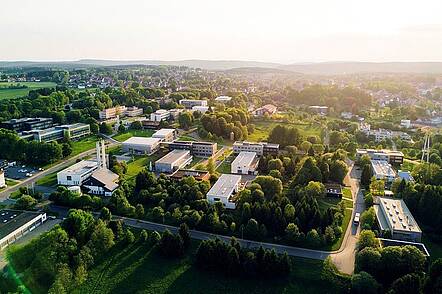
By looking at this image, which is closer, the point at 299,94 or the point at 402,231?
the point at 402,231

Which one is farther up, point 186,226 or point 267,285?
point 186,226

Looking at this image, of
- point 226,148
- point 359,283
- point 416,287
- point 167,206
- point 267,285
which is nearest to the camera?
point 416,287

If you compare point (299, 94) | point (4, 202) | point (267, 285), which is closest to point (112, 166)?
point (4, 202)

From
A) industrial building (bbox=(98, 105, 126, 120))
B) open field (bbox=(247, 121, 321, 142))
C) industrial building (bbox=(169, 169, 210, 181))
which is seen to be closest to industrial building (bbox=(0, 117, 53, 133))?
industrial building (bbox=(98, 105, 126, 120))

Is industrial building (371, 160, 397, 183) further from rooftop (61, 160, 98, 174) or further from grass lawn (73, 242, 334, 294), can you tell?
rooftop (61, 160, 98, 174)

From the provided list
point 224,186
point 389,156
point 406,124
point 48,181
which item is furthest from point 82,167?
point 406,124

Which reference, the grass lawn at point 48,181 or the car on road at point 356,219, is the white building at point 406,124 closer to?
the car on road at point 356,219

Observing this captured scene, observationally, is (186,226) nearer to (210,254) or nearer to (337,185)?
(210,254)
